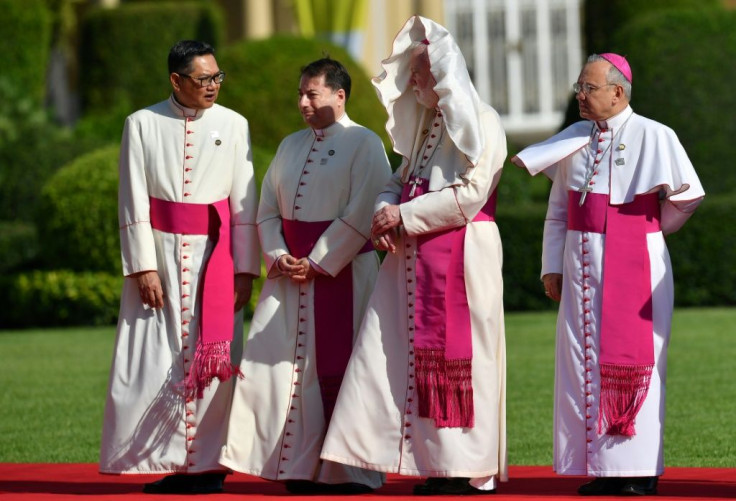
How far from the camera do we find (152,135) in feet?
22.1

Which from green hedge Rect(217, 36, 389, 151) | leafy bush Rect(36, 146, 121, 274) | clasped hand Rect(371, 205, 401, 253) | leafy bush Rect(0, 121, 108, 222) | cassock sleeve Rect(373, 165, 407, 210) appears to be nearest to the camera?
clasped hand Rect(371, 205, 401, 253)

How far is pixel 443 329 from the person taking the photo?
20.6ft

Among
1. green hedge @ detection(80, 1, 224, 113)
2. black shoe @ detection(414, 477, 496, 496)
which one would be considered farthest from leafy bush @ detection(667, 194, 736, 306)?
green hedge @ detection(80, 1, 224, 113)

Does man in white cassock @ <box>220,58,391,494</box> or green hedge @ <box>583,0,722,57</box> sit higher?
green hedge @ <box>583,0,722,57</box>

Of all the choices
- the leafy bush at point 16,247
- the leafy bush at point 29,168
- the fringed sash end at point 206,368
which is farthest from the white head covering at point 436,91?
the leafy bush at point 29,168

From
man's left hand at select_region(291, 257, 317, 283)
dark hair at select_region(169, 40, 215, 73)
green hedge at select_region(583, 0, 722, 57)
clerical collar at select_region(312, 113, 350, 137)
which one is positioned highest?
green hedge at select_region(583, 0, 722, 57)

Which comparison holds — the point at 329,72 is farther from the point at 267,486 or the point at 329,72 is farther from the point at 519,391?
the point at 519,391

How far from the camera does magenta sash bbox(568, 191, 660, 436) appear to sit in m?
6.17

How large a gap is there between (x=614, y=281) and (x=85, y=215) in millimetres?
9056

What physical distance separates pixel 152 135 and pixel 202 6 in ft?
62.5

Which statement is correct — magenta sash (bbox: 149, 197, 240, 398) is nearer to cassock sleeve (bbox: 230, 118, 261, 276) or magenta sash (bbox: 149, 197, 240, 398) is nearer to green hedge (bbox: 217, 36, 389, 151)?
cassock sleeve (bbox: 230, 118, 261, 276)

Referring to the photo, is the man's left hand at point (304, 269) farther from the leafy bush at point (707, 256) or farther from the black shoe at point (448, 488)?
the leafy bush at point (707, 256)

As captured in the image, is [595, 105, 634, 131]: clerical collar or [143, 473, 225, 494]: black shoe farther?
[143, 473, 225, 494]: black shoe

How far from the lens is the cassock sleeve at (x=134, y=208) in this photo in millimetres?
6574
